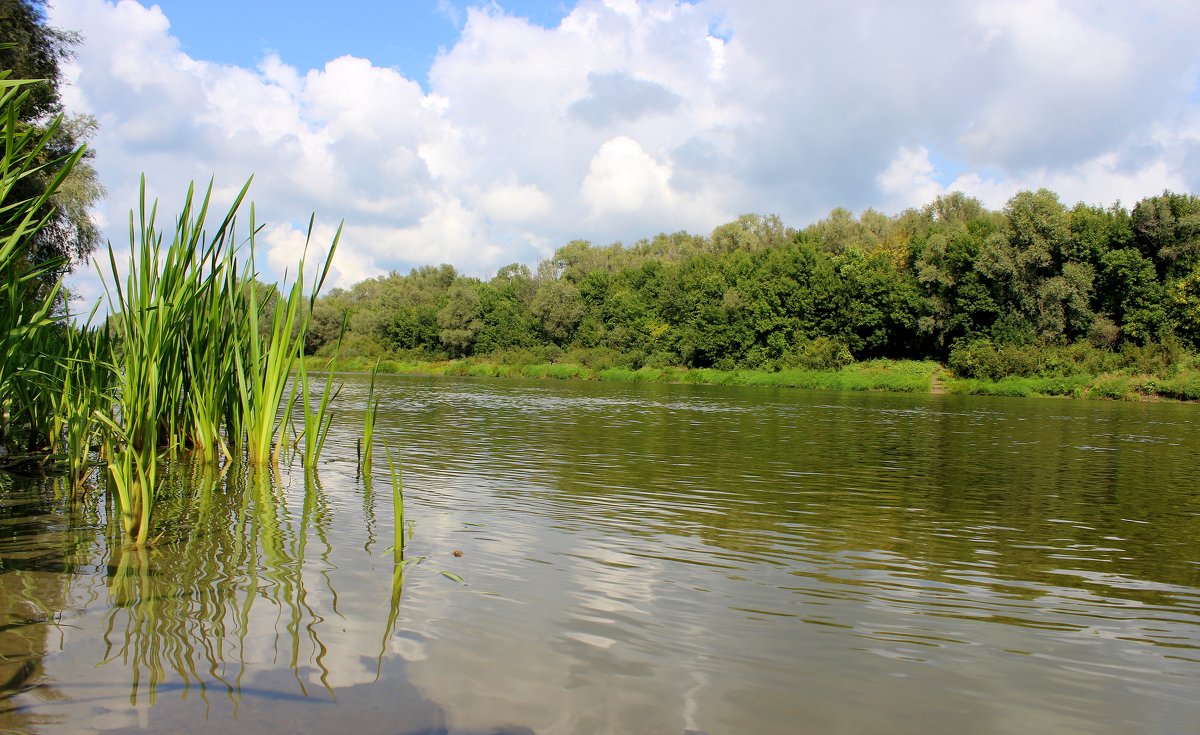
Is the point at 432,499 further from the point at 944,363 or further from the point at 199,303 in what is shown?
the point at 944,363

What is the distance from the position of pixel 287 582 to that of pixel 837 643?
3071 mm

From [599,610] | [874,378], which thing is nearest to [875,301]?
[874,378]

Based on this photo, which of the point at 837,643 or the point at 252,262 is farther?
the point at 252,262

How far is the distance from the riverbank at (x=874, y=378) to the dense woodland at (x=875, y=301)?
6.69 ft

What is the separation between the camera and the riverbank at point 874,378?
4000 centimetres

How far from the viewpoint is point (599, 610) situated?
4.50 metres

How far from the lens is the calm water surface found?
10.4 ft

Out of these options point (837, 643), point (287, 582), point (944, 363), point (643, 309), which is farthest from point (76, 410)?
point (643, 309)

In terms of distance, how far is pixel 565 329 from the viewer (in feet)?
258

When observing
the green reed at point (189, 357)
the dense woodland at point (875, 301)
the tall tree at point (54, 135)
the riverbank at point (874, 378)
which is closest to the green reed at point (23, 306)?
the green reed at point (189, 357)

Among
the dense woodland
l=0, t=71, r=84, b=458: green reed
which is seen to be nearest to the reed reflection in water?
l=0, t=71, r=84, b=458: green reed

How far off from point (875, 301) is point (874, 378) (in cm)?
996

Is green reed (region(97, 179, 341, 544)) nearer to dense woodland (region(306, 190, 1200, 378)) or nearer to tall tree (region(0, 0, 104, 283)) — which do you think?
tall tree (region(0, 0, 104, 283))

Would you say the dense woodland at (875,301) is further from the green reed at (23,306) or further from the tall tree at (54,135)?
the green reed at (23,306)
